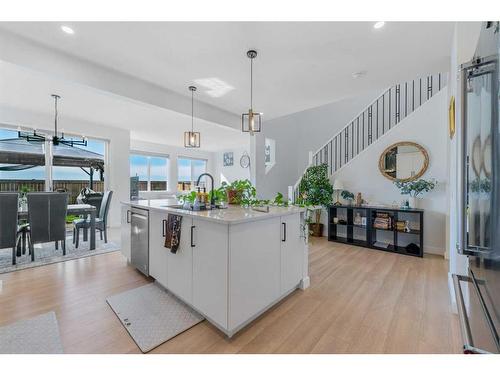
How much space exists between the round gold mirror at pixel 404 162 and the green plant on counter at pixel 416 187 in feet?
0.33

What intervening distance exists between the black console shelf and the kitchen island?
2.33m

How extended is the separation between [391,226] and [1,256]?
20.5ft

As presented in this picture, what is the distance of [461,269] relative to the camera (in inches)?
80.7

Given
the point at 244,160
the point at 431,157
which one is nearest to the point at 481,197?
the point at 431,157

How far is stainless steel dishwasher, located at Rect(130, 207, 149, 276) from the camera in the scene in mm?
2666

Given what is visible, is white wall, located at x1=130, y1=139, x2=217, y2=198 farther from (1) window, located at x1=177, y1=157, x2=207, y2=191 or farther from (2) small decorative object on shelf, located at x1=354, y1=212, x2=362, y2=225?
(2) small decorative object on shelf, located at x1=354, y1=212, x2=362, y2=225

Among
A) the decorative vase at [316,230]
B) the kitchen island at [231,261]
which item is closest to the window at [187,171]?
the decorative vase at [316,230]

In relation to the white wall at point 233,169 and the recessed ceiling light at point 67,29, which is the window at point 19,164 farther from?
the white wall at point 233,169

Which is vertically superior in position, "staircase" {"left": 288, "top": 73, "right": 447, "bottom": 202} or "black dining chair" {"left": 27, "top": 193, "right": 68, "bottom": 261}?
"staircase" {"left": 288, "top": 73, "right": 447, "bottom": 202}

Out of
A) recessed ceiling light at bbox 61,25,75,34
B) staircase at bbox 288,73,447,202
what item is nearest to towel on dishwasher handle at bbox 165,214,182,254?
recessed ceiling light at bbox 61,25,75,34

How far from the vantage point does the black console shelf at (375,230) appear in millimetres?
3887

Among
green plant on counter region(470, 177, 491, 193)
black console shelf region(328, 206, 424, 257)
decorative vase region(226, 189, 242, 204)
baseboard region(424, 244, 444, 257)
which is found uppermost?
green plant on counter region(470, 177, 491, 193)

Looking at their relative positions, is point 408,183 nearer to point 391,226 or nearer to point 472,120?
point 391,226

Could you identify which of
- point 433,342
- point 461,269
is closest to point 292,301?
point 433,342
